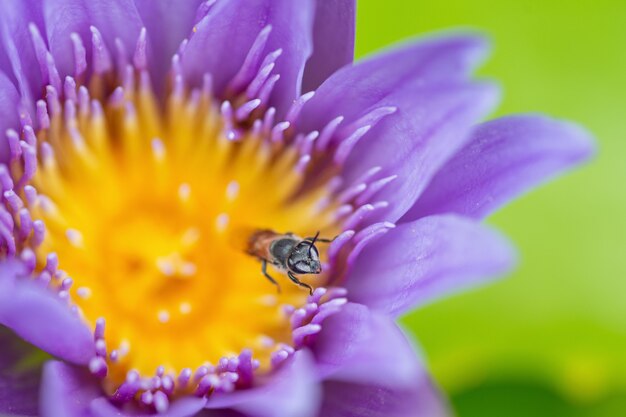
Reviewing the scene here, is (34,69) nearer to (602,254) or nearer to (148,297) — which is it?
(148,297)

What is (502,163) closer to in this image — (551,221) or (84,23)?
(84,23)

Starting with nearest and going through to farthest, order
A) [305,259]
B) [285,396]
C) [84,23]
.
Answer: [285,396] → [84,23] → [305,259]

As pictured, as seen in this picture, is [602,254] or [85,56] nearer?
[85,56]

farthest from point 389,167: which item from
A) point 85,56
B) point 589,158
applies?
point 85,56

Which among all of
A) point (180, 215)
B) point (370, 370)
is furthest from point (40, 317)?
point (180, 215)

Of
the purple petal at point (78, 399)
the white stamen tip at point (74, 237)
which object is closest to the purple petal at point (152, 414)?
the purple petal at point (78, 399)

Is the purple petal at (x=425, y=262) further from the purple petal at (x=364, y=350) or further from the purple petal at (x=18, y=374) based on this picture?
the purple petal at (x=18, y=374)
